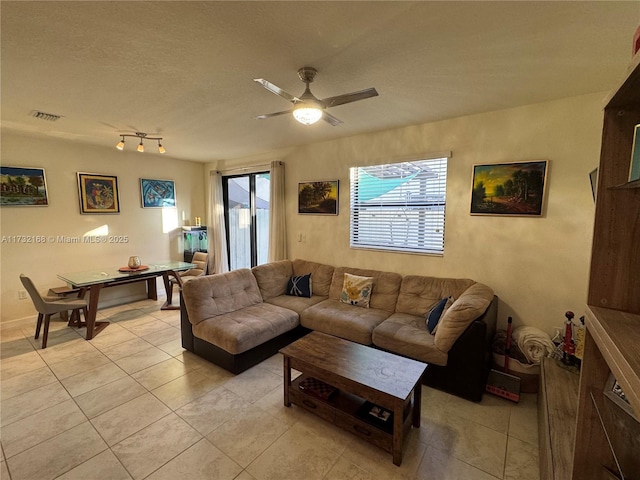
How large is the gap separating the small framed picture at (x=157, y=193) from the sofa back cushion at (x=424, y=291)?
178 inches

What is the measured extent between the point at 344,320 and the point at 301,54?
7.79 ft

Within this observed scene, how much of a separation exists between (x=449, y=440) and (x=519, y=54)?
8.57 ft

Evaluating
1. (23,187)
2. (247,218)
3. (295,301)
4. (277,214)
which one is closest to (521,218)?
(295,301)

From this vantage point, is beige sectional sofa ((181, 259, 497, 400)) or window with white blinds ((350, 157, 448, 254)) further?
window with white blinds ((350, 157, 448, 254))

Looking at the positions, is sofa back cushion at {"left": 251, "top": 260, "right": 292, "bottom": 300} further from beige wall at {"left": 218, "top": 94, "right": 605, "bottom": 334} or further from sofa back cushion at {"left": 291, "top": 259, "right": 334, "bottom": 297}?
beige wall at {"left": 218, "top": 94, "right": 605, "bottom": 334}

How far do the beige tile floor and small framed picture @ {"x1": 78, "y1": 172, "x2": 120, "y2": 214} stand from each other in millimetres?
2345

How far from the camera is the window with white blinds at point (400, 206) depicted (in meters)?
3.26

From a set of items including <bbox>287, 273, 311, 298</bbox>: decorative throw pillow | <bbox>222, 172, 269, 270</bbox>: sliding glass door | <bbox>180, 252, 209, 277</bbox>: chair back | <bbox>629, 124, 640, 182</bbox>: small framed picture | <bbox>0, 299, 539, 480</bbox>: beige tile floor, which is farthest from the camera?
<bbox>222, 172, 269, 270</bbox>: sliding glass door

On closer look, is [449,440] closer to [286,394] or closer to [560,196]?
[286,394]

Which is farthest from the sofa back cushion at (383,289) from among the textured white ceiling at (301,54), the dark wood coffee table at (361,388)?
the textured white ceiling at (301,54)

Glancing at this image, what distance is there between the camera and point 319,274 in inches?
155

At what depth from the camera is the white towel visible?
243 cm

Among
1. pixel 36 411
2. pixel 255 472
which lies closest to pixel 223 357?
pixel 255 472

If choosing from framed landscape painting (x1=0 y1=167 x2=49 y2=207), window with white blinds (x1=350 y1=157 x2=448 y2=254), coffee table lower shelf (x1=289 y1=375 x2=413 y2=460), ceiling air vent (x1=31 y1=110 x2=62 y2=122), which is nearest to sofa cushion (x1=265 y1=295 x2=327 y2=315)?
window with white blinds (x1=350 y1=157 x2=448 y2=254)
